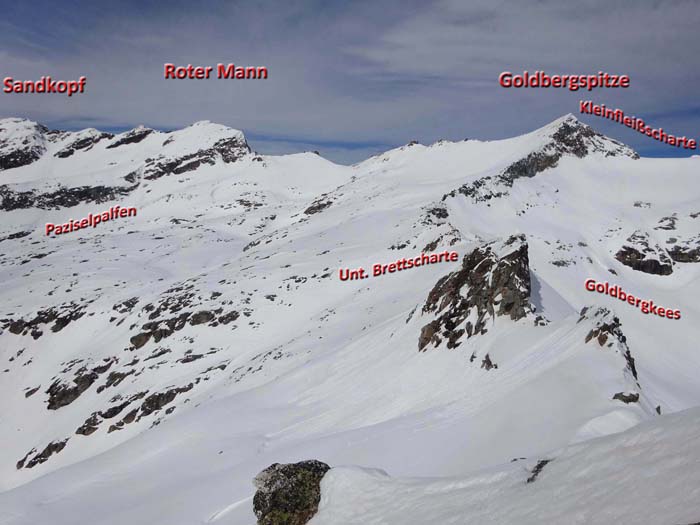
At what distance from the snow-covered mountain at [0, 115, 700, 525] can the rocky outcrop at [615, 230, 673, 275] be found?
9.2 inches

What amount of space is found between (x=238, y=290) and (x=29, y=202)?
129 m

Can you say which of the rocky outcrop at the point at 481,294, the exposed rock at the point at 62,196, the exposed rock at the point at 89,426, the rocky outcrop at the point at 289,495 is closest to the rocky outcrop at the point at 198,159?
the exposed rock at the point at 62,196

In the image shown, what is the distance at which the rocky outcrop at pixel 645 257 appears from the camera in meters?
61.5

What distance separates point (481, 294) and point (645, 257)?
52778 millimetres

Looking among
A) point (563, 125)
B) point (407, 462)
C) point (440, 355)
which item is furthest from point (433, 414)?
point (563, 125)

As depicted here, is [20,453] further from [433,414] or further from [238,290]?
[433,414]

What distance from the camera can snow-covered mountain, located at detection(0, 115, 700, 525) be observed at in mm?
8570

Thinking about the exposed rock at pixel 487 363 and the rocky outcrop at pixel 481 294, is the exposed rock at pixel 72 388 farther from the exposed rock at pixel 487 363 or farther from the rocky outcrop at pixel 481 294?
the exposed rock at pixel 487 363

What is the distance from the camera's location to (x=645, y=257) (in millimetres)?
62094

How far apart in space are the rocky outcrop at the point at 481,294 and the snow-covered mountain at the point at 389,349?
0.38 feet

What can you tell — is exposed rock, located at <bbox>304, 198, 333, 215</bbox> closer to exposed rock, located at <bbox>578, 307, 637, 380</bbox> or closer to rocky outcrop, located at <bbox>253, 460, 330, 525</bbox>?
exposed rock, located at <bbox>578, 307, 637, 380</bbox>

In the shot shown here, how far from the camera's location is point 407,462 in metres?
12.9

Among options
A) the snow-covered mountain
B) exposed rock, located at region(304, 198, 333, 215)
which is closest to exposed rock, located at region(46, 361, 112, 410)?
the snow-covered mountain

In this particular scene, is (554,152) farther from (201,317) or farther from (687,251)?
(201,317)
